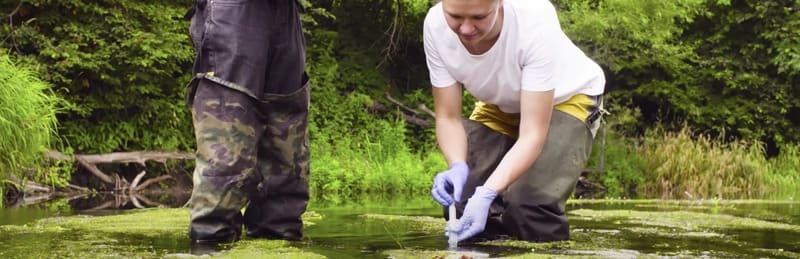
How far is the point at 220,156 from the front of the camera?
4477 mm

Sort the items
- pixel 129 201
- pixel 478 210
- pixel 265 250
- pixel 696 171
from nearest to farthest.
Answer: pixel 265 250
pixel 478 210
pixel 129 201
pixel 696 171

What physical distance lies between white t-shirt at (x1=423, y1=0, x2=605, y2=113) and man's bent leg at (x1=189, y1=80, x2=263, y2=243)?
0.89 m

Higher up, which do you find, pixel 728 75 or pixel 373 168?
pixel 728 75

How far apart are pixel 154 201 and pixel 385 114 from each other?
7.11m

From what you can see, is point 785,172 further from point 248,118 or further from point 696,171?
point 248,118

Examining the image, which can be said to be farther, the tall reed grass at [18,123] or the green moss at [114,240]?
the tall reed grass at [18,123]

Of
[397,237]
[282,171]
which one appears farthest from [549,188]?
[282,171]

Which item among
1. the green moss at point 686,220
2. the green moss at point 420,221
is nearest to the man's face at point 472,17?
the green moss at point 420,221

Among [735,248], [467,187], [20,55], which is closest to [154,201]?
[20,55]

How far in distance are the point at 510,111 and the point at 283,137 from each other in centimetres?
112

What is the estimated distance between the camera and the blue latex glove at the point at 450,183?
184 inches

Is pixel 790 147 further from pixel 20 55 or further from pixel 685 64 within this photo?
pixel 20 55

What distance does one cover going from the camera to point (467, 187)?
5391mm

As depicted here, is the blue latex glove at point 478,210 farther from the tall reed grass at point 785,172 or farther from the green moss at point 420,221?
the tall reed grass at point 785,172
